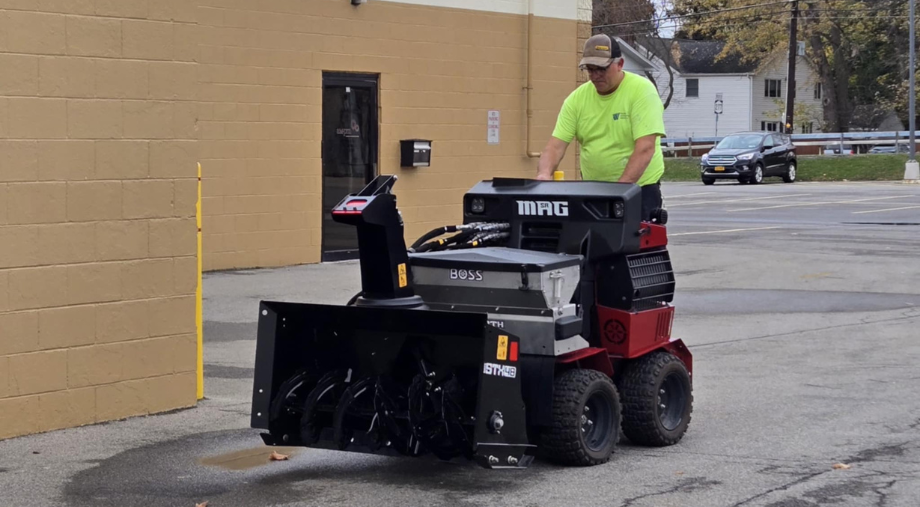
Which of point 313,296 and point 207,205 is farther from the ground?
point 207,205

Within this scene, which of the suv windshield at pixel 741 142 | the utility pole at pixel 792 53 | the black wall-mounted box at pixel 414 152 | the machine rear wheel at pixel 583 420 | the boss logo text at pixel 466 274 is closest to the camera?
the machine rear wheel at pixel 583 420

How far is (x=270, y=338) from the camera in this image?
6027mm

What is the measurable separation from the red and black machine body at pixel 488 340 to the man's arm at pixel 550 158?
1.51ft

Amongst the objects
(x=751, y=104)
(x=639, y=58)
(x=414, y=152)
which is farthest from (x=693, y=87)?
(x=414, y=152)

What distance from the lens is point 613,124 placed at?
280 inches

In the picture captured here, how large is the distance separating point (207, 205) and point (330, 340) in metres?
9.06

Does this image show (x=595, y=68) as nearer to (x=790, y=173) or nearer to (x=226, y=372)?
(x=226, y=372)

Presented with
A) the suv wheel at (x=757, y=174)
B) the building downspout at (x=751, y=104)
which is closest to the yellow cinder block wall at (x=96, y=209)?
the suv wheel at (x=757, y=174)

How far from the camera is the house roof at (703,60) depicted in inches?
2935

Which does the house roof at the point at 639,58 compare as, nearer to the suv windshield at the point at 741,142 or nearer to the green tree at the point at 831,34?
the green tree at the point at 831,34

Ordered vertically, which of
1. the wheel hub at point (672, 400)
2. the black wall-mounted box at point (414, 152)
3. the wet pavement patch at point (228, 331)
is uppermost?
the black wall-mounted box at point (414, 152)

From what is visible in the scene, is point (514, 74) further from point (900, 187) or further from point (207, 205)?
point (900, 187)

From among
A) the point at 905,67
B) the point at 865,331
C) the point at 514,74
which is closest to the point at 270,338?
the point at 865,331

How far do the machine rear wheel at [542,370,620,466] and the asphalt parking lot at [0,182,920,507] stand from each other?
0.33 feet
